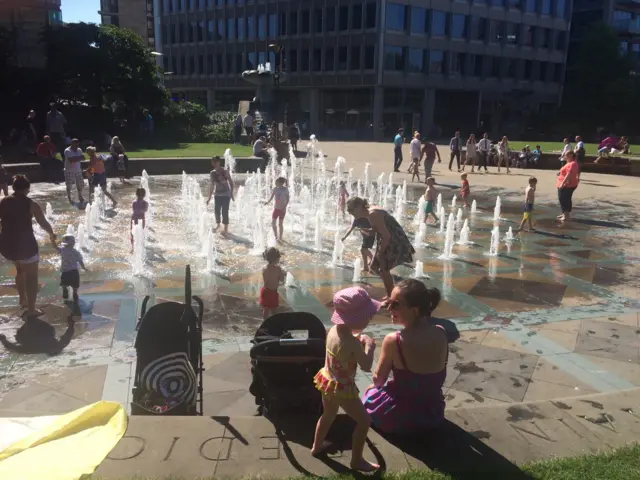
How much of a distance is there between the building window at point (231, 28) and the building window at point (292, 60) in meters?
8.58

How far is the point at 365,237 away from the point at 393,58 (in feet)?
152

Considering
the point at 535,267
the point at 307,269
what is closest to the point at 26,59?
the point at 307,269

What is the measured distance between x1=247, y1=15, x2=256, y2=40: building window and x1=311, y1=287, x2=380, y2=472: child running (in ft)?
200

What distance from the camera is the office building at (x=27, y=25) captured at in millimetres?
27819

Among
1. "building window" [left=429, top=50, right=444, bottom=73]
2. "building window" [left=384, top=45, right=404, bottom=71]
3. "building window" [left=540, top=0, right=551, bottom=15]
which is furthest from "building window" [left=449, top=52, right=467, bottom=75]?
"building window" [left=540, top=0, right=551, bottom=15]

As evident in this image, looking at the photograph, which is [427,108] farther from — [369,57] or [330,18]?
[330,18]

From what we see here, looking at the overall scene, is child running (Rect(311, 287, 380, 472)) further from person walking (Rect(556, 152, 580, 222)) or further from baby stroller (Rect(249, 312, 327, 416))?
person walking (Rect(556, 152, 580, 222))

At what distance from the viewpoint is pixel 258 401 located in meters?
4.50

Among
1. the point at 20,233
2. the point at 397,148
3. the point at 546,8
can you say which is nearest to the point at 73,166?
the point at 20,233

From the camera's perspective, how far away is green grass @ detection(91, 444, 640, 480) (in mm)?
3664

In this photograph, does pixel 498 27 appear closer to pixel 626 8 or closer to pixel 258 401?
pixel 626 8

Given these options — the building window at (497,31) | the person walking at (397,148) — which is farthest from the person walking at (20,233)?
the building window at (497,31)

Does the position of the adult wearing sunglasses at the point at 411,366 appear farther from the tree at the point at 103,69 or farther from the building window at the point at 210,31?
the building window at the point at 210,31

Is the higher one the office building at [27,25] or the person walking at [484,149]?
the office building at [27,25]
